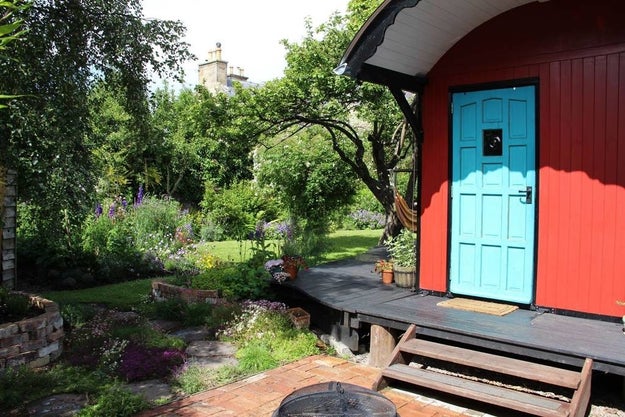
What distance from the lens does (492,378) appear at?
4957 mm

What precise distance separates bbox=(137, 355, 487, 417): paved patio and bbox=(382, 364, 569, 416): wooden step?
0.16 metres

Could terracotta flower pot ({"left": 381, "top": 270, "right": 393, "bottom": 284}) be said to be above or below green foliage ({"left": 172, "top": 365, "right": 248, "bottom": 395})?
above

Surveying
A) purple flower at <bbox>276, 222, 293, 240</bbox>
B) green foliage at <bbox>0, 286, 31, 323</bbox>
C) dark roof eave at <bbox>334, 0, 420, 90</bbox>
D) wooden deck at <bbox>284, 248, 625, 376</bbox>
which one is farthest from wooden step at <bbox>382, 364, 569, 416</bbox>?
purple flower at <bbox>276, 222, 293, 240</bbox>

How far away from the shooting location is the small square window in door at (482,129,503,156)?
18.2ft

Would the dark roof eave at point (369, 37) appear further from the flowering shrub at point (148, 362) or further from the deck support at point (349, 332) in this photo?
the flowering shrub at point (148, 362)

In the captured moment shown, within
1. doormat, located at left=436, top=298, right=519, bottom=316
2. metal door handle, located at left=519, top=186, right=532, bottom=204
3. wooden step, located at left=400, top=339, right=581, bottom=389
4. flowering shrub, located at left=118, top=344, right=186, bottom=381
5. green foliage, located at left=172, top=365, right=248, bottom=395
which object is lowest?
green foliage, located at left=172, top=365, right=248, bottom=395

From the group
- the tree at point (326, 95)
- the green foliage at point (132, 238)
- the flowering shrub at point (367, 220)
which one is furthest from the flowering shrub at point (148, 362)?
the flowering shrub at point (367, 220)

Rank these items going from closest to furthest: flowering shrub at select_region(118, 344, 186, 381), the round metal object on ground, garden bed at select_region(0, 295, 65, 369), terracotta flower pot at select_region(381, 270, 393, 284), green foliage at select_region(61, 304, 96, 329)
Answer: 1. the round metal object on ground
2. flowering shrub at select_region(118, 344, 186, 381)
3. garden bed at select_region(0, 295, 65, 369)
4. green foliage at select_region(61, 304, 96, 329)
5. terracotta flower pot at select_region(381, 270, 393, 284)

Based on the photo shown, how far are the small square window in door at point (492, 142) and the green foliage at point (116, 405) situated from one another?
161 inches

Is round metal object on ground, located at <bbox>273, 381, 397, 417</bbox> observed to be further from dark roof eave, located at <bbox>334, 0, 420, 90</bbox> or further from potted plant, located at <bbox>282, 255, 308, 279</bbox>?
potted plant, located at <bbox>282, 255, 308, 279</bbox>

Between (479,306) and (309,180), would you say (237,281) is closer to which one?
(479,306)

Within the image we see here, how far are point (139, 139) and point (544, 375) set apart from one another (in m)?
5.68

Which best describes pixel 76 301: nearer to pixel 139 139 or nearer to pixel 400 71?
pixel 139 139

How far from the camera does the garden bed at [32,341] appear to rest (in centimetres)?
480
